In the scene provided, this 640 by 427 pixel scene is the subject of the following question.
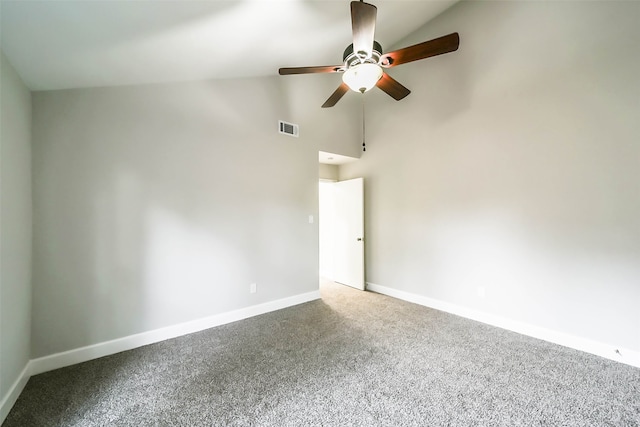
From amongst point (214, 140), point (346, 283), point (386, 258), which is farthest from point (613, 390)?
point (214, 140)

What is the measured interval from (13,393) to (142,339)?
34.1 inches

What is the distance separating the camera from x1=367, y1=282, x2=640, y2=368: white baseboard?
7.26ft

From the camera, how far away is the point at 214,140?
9.91ft

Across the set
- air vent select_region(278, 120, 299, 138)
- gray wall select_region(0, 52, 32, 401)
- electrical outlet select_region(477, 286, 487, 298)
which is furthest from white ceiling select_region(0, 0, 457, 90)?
electrical outlet select_region(477, 286, 487, 298)

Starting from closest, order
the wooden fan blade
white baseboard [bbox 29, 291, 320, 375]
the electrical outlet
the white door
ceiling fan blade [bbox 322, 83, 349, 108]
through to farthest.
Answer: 1. white baseboard [bbox 29, 291, 320, 375]
2. the wooden fan blade
3. ceiling fan blade [bbox 322, 83, 349, 108]
4. the electrical outlet
5. the white door

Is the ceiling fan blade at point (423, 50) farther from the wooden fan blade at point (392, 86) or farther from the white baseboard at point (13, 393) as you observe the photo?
the white baseboard at point (13, 393)

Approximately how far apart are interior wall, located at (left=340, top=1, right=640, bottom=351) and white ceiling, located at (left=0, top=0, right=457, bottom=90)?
1138 millimetres

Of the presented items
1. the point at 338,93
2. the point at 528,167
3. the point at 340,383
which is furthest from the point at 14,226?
the point at 528,167

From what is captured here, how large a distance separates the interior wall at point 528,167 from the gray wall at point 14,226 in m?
4.20

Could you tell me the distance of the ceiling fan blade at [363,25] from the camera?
63.2 inches

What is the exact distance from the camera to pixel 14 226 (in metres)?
1.80

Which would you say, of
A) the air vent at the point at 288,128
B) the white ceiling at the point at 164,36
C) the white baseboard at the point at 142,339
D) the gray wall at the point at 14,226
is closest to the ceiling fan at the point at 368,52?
the white ceiling at the point at 164,36

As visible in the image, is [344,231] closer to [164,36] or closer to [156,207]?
[156,207]

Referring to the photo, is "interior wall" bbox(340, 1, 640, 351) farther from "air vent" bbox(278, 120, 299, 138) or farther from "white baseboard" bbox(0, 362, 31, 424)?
"white baseboard" bbox(0, 362, 31, 424)
